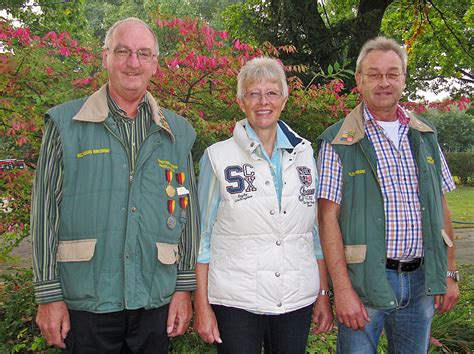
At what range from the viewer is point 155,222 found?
2.40 m

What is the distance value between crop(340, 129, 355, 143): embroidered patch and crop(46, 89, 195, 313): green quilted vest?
3.48 ft

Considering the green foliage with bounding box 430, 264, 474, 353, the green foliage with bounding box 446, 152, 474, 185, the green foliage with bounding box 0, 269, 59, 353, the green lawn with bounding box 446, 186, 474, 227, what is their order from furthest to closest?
1. the green foliage with bounding box 446, 152, 474, 185
2. the green lawn with bounding box 446, 186, 474, 227
3. the green foliage with bounding box 430, 264, 474, 353
4. the green foliage with bounding box 0, 269, 59, 353

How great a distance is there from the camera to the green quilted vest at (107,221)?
2.29 m

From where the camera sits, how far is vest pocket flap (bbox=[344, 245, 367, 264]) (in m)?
2.64

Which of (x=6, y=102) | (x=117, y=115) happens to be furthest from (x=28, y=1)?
(x=117, y=115)

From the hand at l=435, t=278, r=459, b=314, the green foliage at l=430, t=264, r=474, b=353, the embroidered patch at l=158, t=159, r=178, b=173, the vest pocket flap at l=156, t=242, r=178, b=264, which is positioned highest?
the embroidered patch at l=158, t=159, r=178, b=173

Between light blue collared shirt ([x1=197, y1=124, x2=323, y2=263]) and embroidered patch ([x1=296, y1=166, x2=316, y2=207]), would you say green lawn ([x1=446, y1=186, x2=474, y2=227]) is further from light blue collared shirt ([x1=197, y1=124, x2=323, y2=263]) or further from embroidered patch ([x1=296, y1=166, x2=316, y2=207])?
light blue collared shirt ([x1=197, y1=124, x2=323, y2=263])

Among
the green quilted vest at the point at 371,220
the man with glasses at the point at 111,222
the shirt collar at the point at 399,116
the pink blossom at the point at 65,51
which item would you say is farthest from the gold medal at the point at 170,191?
the pink blossom at the point at 65,51

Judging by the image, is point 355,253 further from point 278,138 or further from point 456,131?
point 456,131

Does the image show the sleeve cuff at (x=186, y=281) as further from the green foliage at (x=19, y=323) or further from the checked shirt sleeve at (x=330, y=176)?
the green foliage at (x=19, y=323)

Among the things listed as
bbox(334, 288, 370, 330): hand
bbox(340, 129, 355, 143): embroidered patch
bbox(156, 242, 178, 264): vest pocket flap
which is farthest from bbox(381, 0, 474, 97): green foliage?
bbox(156, 242, 178, 264): vest pocket flap

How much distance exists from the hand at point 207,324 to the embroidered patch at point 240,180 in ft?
1.95

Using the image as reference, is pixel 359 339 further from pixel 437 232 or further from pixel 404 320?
pixel 437 232

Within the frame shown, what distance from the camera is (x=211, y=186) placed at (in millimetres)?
2621
